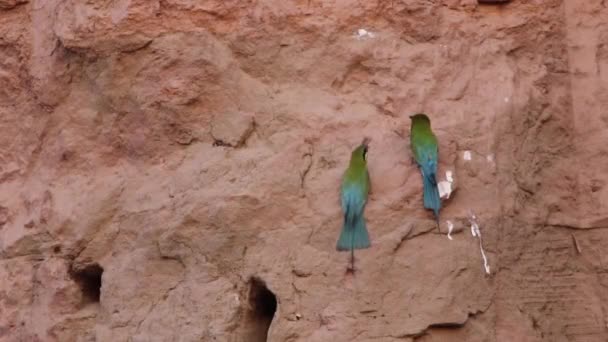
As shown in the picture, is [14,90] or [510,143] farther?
[14,90]

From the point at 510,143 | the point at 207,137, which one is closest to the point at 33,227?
the point at 207,137

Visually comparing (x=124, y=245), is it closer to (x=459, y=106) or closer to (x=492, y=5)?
(x=459, y=106)

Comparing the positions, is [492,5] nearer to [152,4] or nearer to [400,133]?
[400,133]

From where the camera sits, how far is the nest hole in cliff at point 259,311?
4.04m

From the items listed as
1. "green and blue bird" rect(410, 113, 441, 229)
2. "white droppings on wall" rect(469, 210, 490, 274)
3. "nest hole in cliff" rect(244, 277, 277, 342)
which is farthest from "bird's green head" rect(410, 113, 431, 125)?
"nest hole in cliff" rect(244, 277, 277, 342)

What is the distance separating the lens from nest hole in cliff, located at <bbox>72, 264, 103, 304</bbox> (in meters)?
4.34

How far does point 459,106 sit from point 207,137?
79 cm

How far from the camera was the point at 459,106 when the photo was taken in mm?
4215

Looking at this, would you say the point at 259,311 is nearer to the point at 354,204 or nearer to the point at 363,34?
the point at 354,204

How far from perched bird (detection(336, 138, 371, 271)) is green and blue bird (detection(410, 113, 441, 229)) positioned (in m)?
0.16

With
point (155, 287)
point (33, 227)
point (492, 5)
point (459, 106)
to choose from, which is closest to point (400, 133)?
point (459, 106)

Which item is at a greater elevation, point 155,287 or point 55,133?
point 55,133

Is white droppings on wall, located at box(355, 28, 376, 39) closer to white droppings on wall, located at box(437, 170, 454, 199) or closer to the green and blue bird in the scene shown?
the green and blue bird

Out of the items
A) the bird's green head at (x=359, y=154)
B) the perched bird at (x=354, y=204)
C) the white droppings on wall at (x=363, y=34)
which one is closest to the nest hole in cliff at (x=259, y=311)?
the perched bird at (x=354, y=204)
